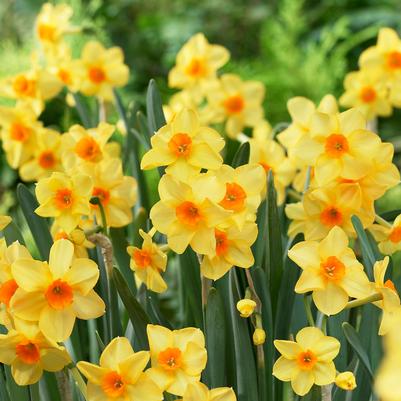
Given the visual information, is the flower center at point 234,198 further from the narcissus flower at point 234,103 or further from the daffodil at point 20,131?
the narcissus flower at point 234,103

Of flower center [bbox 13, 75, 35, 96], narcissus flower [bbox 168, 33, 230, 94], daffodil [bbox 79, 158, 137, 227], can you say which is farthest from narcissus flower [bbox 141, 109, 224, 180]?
narcissus flower [bbox 168, 33, 230, 94]

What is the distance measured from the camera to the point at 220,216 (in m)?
0.99

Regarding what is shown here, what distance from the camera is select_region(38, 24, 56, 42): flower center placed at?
192cm

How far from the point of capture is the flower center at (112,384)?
0.95 meters

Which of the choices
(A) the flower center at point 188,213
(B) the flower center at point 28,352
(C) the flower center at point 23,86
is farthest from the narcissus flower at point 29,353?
(C) the flower center at point 23,86

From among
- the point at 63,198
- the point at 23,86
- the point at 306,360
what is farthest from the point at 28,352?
the point at 23,86

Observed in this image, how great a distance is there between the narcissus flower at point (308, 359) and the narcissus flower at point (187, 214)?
15cm

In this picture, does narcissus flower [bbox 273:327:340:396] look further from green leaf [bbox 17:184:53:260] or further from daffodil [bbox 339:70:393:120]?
daffodil [bbox 339:70:393:120]

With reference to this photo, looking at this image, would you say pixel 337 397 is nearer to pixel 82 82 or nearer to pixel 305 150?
pixel 305 150

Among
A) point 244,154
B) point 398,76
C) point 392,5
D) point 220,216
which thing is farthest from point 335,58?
point 220,216

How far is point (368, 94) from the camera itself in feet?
5.92

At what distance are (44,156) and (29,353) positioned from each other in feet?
2.25

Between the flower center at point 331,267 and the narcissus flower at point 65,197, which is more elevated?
the narcissus flower at point 65,197

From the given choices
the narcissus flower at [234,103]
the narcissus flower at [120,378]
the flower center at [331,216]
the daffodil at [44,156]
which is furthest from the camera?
the narcissus flower at [234,103]
